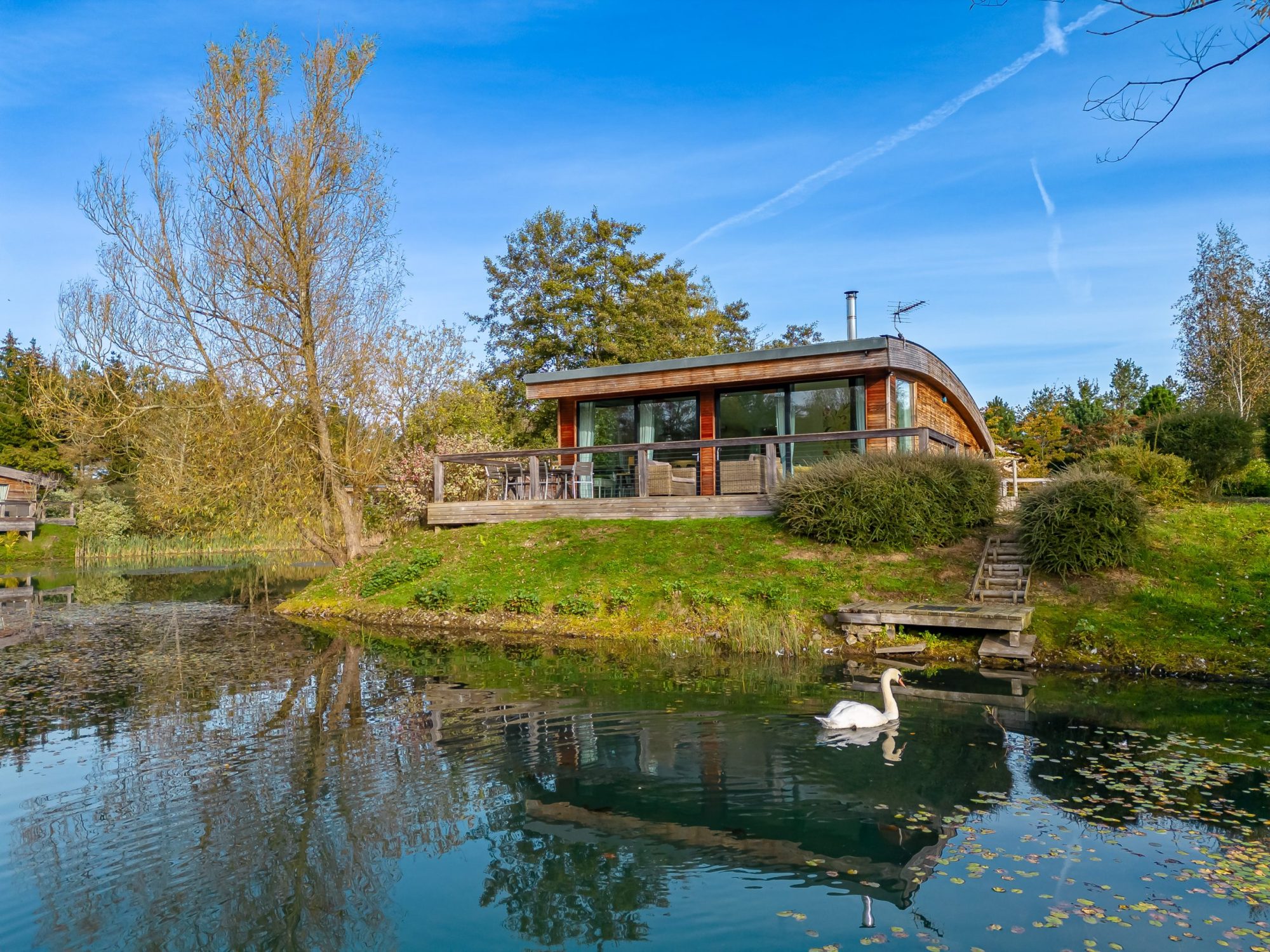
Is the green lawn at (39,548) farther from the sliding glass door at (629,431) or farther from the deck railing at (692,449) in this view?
the sliding glass door at (629,431)

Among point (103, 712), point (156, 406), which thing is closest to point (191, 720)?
point (103, 712)

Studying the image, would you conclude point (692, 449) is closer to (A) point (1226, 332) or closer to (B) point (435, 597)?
(B) point (435, 597)

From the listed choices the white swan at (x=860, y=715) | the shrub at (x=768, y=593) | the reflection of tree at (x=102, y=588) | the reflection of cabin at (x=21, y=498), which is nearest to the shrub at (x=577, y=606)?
the shrub at (x=768, y=593)

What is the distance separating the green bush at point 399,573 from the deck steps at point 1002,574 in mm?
10658

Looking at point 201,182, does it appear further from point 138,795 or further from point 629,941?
point 629,941

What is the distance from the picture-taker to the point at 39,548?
1443 inches

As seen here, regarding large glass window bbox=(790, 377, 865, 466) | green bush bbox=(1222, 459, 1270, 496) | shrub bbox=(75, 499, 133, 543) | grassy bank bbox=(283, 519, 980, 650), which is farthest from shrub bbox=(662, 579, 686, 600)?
shrub bbox=(75, 499, 133, 543)

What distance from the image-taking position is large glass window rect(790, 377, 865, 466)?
18938mm

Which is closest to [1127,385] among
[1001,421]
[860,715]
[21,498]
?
[1001,421]

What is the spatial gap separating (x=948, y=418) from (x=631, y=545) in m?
10.9

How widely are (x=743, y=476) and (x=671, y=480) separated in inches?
67.4

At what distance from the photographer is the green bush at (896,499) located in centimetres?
1467

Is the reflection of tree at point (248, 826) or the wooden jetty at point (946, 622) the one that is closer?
the reflection of tree at point (248, 826)

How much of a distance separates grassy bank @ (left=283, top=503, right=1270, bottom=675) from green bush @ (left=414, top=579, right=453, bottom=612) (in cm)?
7
